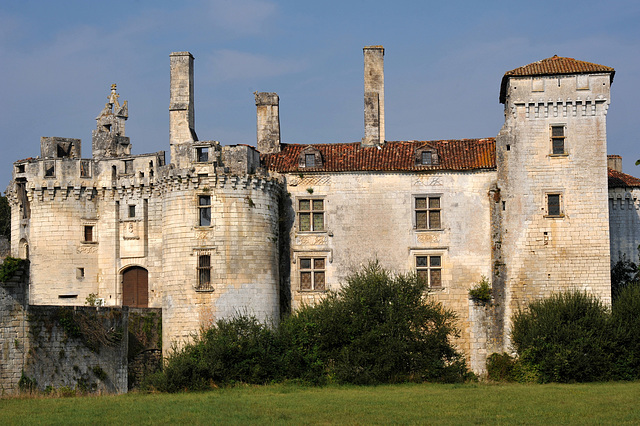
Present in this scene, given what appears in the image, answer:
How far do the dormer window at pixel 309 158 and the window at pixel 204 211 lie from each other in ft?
14.7

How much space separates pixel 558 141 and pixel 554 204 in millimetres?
2407

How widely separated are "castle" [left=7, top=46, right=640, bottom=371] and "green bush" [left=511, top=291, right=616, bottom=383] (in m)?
1.61

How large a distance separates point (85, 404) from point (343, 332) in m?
9.59

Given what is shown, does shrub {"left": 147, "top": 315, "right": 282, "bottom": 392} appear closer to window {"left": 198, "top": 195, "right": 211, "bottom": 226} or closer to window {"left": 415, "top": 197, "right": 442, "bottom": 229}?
window {"left": 198, "top": 195, "right": 211, "bottom": 226}

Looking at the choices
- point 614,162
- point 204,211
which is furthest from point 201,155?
point 614,162

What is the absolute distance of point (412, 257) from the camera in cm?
3884

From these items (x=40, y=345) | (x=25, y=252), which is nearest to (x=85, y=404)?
(x=40, y=345)

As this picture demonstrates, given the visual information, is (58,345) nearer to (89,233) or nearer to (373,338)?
(89,233)

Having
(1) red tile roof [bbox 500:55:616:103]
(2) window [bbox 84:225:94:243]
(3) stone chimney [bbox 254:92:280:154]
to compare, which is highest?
(1) red tile roof [bbox 500:55:616:103]

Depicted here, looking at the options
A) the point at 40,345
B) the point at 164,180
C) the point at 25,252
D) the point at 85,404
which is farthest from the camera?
the point at 25,252

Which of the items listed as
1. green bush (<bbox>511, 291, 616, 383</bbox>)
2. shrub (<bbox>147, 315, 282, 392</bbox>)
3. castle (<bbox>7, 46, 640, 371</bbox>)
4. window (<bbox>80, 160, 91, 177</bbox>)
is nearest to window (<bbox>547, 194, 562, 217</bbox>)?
castle (<bbox>7, 46, 640, 371</bbox>)

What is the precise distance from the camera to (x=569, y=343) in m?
35.1

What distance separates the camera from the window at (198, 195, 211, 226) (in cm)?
3697

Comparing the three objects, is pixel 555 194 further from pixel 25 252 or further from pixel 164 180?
pixel 25 252
